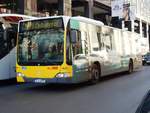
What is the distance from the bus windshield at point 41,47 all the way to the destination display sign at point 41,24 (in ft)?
0.37

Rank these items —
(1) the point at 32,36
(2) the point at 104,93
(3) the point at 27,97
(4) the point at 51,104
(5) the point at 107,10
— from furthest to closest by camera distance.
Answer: (5) the point at 107,10 < (1) the point at 32,36 < (2) the point at 104,93 < (3) the point at 27,97 < (4) the point at 51,104

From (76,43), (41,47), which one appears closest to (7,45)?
(41,47)

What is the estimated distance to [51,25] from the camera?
1464cm

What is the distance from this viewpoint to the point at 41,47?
48.0 feet

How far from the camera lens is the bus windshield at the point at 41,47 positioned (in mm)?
14385

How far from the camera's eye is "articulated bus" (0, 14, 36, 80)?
1692cm

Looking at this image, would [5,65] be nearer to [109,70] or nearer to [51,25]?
[51,25]

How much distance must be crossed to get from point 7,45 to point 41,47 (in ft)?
9.99

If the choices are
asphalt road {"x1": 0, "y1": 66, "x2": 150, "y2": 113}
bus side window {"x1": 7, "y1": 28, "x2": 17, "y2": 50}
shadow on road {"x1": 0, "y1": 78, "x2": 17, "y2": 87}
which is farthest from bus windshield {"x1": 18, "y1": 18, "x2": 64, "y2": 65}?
shadow on road {"x1": 0, "y1": 78, "x2": 17, "y2": 87}

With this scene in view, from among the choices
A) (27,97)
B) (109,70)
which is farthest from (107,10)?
(27,97)

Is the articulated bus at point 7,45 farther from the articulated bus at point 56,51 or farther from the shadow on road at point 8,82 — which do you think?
the articulated bus at point 56,51

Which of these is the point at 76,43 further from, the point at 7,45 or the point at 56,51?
the point at 7,45

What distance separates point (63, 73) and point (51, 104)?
2.99 m

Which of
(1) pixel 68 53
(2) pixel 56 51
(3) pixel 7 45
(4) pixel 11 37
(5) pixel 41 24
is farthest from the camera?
(4) pixel 11 37
